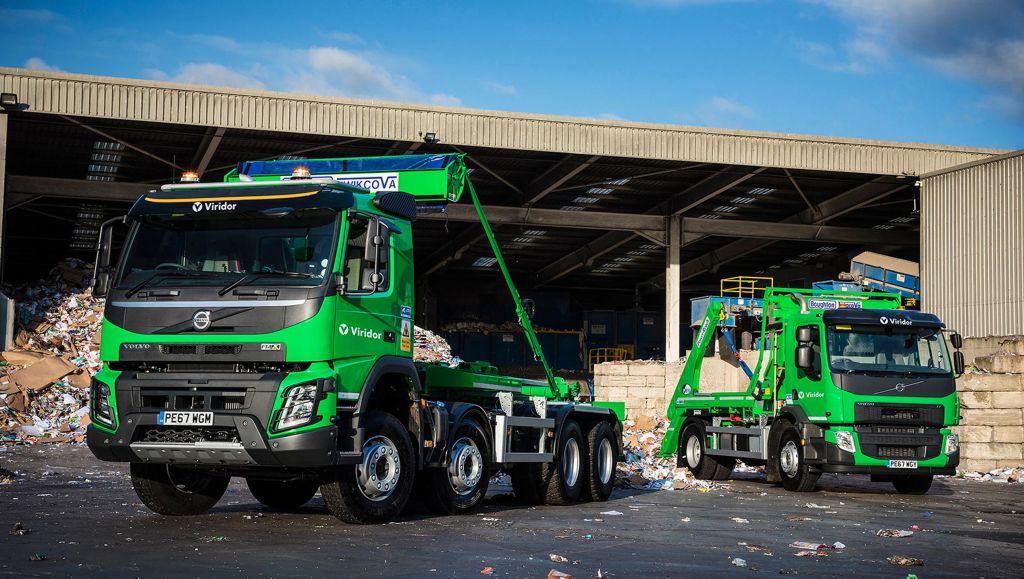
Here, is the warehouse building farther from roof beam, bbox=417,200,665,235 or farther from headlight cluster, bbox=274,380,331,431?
headlight cluster, bbox=274,380,331,431

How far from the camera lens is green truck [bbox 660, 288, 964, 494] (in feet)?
49.7

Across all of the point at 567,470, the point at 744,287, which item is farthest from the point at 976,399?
the point at 744,287

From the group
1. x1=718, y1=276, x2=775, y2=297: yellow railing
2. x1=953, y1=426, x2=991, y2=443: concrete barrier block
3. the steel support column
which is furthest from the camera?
the steel support column

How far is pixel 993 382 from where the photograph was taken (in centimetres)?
1953

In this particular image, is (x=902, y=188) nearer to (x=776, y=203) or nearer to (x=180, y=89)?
(x=776, y=203)

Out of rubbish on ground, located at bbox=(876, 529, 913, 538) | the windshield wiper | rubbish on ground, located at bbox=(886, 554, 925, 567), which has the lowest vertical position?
rubbish on ground, located at bbox=(876, 529, 913, 538)

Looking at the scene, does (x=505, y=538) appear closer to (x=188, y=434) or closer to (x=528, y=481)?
(x=188, y=434)

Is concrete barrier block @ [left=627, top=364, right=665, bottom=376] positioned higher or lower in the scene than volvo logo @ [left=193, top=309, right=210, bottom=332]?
lower

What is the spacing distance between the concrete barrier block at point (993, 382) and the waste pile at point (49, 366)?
15894mm

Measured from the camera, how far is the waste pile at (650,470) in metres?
16.8

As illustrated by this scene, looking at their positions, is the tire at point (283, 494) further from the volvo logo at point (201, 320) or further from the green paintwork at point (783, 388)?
the green paintwork at point (783, 388)

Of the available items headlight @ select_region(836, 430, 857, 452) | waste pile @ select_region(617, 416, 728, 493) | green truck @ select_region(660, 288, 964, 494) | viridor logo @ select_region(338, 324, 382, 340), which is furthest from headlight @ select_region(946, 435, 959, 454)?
viridor logo @ select_region(338, 324, 382, 340)

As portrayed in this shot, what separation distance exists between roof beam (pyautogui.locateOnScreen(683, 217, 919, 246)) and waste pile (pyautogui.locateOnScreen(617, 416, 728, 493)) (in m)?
10.0

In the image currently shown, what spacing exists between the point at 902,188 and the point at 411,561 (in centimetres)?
2553
